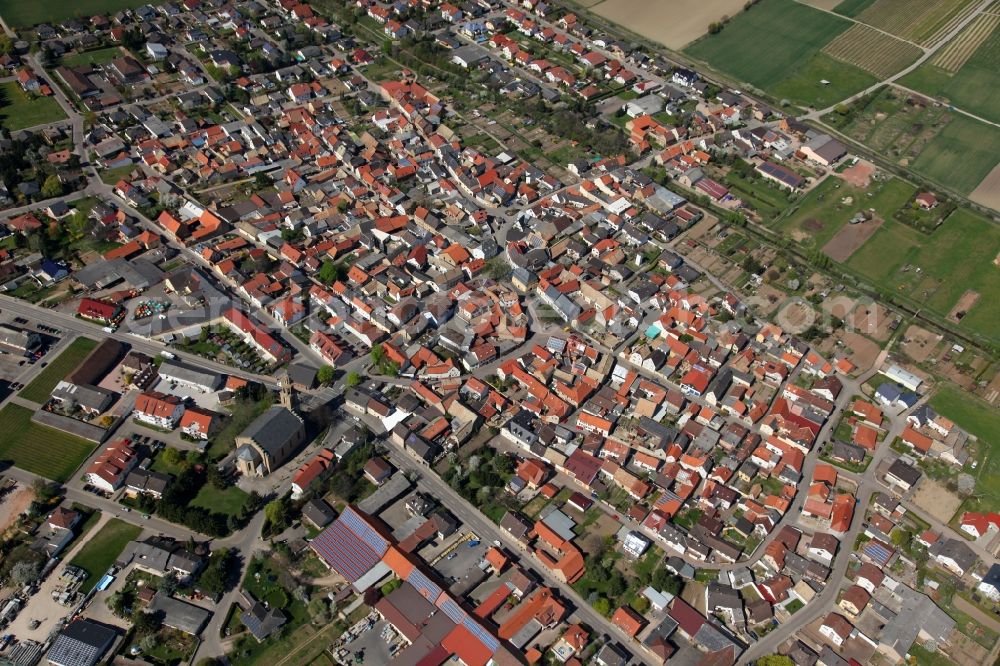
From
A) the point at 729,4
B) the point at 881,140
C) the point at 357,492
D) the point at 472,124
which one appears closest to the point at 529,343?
the point at 357,492

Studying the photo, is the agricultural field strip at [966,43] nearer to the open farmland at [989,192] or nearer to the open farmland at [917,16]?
the open farmland at [917,16]

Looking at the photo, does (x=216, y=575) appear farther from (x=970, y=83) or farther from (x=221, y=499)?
(x=970, y=83)

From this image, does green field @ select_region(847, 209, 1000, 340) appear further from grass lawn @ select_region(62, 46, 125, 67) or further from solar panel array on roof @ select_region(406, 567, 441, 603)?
grass lawn @ select_region(62, 46, 125, 67)

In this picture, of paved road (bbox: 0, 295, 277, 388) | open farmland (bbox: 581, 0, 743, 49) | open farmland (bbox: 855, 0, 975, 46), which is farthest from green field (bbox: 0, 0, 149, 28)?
open farmland (bbox: 855, 0, 975, 46)

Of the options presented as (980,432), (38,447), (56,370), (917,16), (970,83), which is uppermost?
(917,16)

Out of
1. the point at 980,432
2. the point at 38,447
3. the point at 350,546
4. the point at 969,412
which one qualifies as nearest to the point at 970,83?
the point at 969,412

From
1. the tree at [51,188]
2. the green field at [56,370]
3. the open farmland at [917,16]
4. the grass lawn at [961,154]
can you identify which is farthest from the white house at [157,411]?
the open farmland at [917,16]
